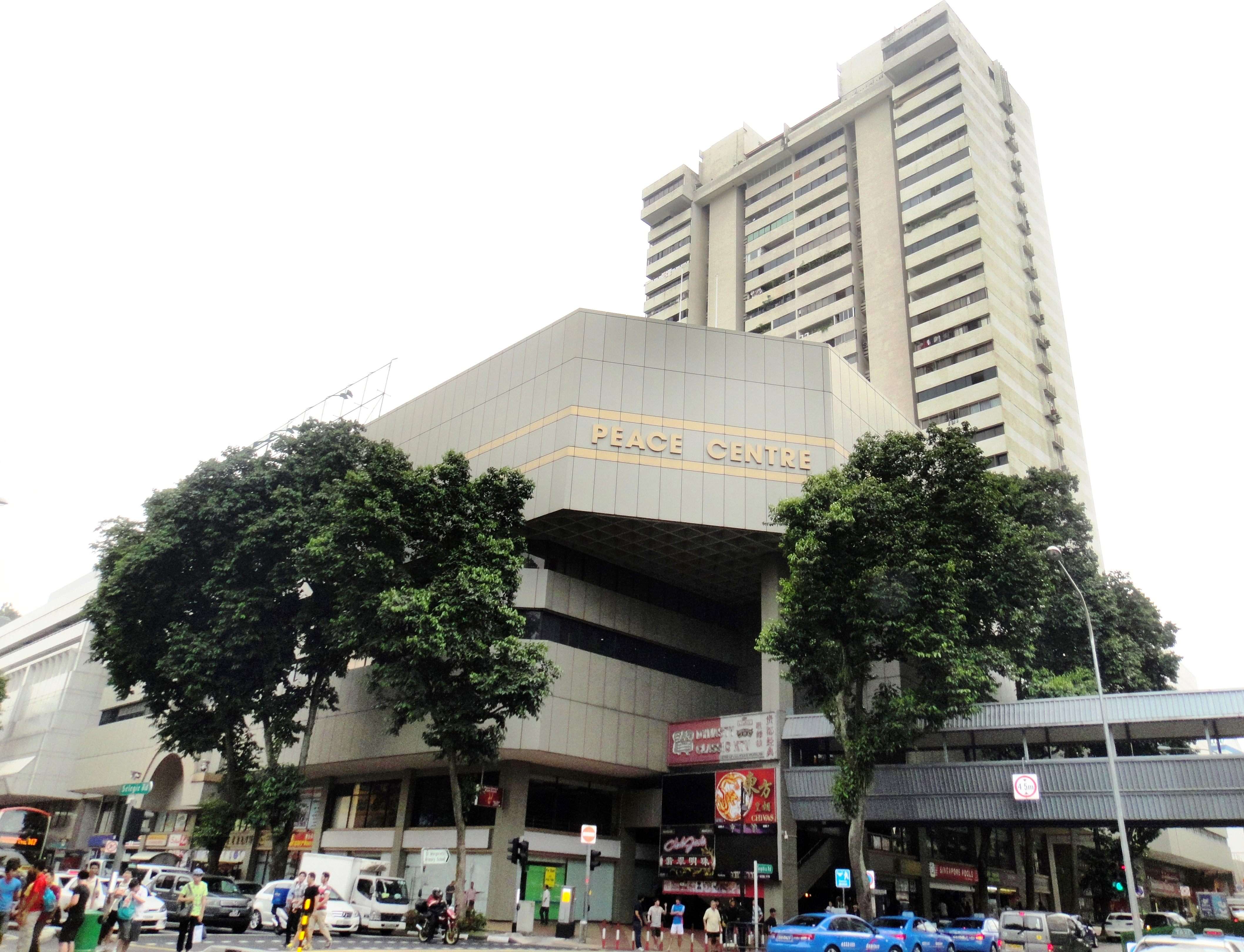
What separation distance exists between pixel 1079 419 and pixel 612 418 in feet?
203

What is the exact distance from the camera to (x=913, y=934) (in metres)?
25.9

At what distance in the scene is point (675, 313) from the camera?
103 meters

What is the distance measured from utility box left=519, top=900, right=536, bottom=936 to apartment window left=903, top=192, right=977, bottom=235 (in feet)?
217

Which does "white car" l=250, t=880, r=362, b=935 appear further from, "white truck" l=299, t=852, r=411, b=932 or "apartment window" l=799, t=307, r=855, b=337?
"apartment window" l=799, t=307, r=855, b=337

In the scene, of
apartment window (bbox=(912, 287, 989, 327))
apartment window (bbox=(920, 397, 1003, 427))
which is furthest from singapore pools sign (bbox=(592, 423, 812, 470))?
apartment window (bbox=(912, 287, 989, 327))

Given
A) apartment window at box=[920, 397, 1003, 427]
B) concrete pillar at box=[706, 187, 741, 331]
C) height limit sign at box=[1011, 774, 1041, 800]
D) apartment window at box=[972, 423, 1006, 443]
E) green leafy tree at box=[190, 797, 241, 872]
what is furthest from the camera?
concrete pillar at box=[706, 187, 741, 331]

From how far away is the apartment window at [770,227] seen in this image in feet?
305

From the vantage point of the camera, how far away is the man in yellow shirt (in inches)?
776

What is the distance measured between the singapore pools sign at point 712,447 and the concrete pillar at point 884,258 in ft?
120

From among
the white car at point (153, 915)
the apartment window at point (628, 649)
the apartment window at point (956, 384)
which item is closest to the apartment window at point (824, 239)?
the apartment window at point (956, 384)

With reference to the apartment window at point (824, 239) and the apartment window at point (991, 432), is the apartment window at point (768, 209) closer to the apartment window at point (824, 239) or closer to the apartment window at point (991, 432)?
the apartment window at point (824, 239)

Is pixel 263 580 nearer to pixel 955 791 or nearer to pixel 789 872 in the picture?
pixel 789 872

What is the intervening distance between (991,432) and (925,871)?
37539mm

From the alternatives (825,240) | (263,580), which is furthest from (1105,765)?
(825,240)
